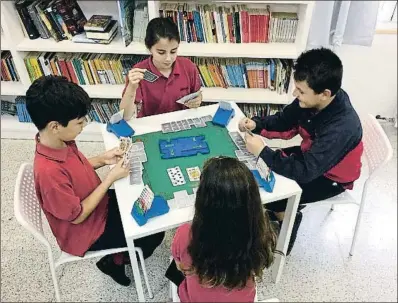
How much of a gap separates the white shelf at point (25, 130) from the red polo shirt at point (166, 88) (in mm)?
884

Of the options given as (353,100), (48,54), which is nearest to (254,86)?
(353,100)

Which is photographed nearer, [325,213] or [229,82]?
[325,213]

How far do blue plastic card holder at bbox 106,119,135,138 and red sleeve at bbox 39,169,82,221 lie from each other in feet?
1.33

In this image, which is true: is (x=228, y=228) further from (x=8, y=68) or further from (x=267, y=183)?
(x=8, y=68)

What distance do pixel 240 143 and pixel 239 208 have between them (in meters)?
0.68

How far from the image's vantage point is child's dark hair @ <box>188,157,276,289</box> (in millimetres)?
1020

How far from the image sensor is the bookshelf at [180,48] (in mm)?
2363

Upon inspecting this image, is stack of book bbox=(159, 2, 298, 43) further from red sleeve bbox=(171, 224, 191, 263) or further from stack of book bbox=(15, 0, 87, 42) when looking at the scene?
red sleeve bbox=(171, 224, 191, 263)

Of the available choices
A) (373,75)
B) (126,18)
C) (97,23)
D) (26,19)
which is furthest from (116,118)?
(373,75)

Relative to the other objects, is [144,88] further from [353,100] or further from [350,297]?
[353,100]

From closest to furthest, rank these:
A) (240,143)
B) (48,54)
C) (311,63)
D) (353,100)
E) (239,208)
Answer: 1. (239,208)
2. (311,63)
3. (240,143)
4. (48,54)
5. (353,100)

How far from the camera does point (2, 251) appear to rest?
6.98 ft

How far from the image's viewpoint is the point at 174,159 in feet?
5.24

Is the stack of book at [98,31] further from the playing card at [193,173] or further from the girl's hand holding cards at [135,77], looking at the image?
the playing card at [193,173]
